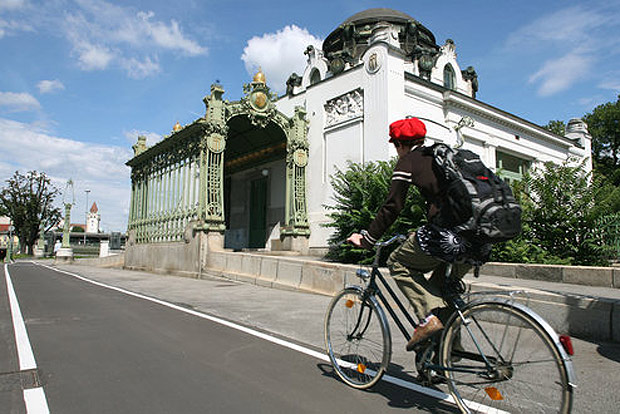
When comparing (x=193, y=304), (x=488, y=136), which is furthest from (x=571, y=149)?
(x=193, y=304)

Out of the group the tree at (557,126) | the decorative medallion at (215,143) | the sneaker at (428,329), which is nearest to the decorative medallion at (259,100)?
the decorative medallion at (215,143)

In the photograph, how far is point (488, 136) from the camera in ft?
62.0

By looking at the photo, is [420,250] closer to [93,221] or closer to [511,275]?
[511,275]

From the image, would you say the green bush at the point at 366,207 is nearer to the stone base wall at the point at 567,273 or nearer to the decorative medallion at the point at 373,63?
the stone base wall at the point at 567,273

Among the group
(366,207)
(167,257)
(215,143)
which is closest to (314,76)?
(215,143)

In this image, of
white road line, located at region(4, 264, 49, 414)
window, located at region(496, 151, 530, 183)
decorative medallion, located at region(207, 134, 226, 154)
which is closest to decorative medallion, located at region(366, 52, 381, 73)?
decorative medallion, located at region(207, 134, 226, 154)

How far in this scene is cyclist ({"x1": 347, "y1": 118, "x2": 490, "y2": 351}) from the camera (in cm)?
276

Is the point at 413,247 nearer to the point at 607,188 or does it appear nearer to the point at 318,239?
the point at 607,188

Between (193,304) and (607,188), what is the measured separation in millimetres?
9489

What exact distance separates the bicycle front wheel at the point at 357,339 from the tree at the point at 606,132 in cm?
4578

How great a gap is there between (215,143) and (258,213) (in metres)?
6.16

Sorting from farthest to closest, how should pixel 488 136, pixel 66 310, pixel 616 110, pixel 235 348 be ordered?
pixel 616 110 → pixel 488 136 → pixel 66 310 → pixel 235 348

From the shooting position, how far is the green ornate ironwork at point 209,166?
14.5 m

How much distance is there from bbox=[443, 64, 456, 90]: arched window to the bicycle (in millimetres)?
19454
